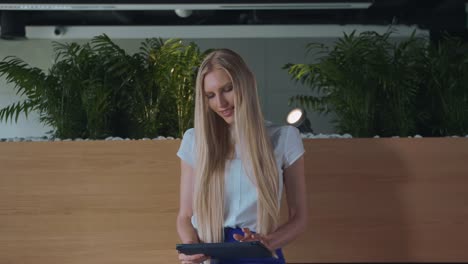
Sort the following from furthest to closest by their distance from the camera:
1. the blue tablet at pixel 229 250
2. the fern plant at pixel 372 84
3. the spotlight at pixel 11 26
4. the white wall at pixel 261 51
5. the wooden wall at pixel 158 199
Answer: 1. the white wall at pixel 261 51
2. the spotlight at pixel 11 26
3. the fern plant at pixel 372 84
4. the wooden wall at pixel 158 199
5. the blue tablet at pixel 229 250

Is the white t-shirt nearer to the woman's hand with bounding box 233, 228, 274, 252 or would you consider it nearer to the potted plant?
the woman's hand with bounding box 233, 228, 274, 252

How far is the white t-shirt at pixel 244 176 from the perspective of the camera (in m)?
1.97

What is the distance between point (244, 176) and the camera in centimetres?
199

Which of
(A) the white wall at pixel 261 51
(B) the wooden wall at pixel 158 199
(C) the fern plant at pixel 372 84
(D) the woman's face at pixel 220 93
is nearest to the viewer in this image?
(D) the woman's face at pixel 220 93

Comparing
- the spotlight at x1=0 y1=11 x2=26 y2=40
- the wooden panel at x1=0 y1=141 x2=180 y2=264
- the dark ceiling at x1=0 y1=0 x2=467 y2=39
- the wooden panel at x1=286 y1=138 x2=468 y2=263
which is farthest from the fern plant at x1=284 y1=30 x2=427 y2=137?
the spotlight at x1=0 y1=11 x2=26 y2=40

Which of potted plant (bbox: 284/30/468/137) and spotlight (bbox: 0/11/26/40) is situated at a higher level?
spotlight (bbox: 0/11/26/40)

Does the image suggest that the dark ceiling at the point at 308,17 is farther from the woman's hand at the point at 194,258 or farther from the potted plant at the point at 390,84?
the woman's hand at the point at 194,258

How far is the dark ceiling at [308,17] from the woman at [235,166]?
23.2 feet

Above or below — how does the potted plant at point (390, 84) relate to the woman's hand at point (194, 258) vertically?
above

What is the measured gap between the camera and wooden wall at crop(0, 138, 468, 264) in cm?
333

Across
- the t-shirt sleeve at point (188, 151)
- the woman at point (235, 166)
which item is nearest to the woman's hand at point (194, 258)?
the woman at point (235, 166)

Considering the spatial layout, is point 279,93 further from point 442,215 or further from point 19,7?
point 442,215

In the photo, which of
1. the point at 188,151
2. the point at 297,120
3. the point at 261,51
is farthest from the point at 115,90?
the point at 261,51

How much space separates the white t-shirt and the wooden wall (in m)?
1.26
